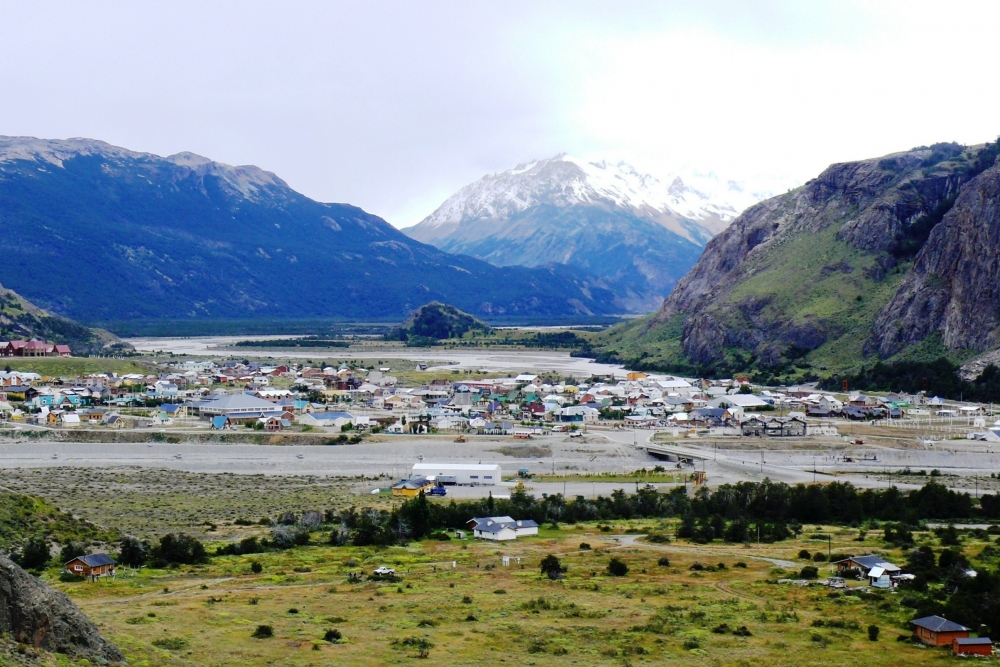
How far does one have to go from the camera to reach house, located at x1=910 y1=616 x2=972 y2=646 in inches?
1159

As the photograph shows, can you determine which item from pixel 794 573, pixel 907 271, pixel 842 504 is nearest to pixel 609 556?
pixel 794 573

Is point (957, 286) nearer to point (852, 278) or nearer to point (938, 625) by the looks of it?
point (852, 278)

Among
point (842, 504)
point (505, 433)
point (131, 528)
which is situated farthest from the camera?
point (505, 433)

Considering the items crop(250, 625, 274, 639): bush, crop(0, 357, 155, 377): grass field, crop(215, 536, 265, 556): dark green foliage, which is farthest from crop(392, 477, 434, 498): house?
crop(0, 357, 155, 377): grass field

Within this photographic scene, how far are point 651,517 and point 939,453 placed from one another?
25425 mm

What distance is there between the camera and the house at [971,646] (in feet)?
94.2

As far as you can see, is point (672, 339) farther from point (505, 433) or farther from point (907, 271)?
point (505, 433)

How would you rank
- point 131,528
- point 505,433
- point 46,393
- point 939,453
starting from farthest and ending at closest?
point 46,393 → point 505,433 → point 939,453 → point 131,528

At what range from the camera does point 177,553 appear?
127 ft

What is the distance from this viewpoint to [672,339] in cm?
15088

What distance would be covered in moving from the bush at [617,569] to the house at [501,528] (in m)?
7.09

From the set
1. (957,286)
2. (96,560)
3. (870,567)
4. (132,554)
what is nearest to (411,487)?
(132,554)

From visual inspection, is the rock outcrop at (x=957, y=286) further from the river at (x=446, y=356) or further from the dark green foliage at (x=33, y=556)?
the dark green foliage at (x=33, y=556)

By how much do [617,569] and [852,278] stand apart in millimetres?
98878
